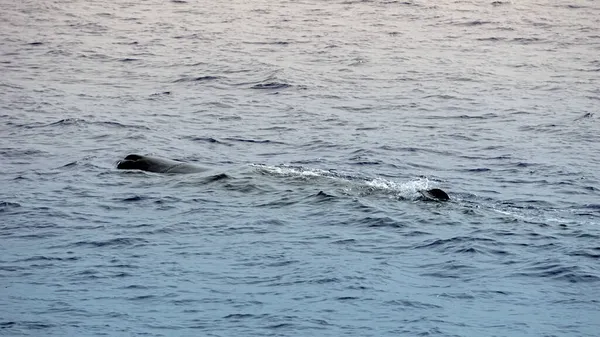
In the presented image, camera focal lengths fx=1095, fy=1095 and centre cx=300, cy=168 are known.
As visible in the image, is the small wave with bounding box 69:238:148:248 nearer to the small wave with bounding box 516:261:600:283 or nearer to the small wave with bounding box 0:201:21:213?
the small wave with bounding box 0:201:21:213

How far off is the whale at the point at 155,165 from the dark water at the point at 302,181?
469 millimetres

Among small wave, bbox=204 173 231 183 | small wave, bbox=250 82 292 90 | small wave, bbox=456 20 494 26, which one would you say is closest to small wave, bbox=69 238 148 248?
small wave, bbox=204 173 231 183

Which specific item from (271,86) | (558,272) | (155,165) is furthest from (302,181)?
(271,86)

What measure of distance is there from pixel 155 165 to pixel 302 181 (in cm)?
426

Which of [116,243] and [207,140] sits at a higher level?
[116,243]

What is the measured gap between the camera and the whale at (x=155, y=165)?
96.3 ft

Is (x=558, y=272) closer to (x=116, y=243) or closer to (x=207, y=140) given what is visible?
(x=116, y=243)

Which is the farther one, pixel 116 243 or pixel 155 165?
pixel 155 165

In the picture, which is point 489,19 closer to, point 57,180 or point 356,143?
point 356,143

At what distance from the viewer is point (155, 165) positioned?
97.2 feet

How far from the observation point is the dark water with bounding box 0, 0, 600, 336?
19953mm

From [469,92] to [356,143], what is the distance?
9562 mm

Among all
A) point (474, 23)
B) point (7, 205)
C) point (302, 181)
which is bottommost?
point (7, 205)

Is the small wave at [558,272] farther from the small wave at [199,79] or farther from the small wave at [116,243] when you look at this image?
the small wave at [199,79]
